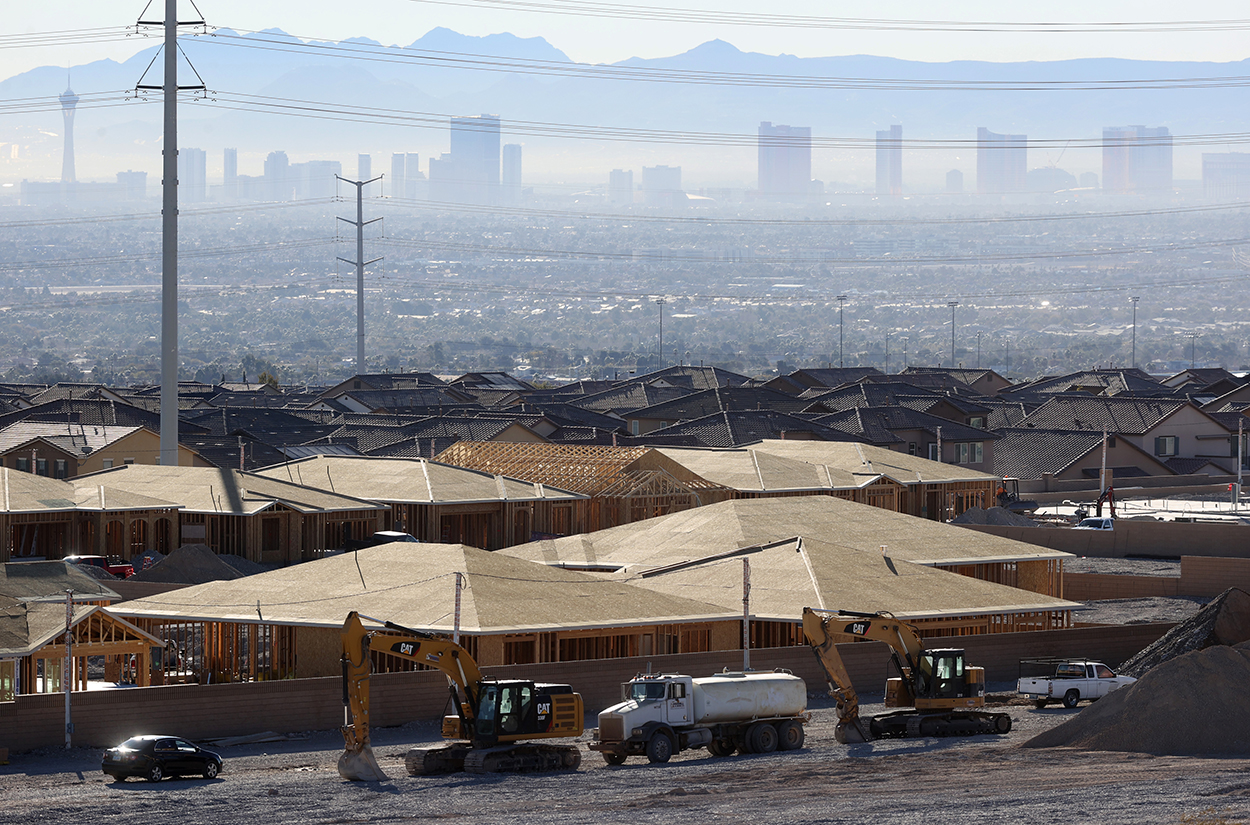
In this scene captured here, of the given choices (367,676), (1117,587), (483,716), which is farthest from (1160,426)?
(367,676)

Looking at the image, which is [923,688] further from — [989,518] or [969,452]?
[969,452]

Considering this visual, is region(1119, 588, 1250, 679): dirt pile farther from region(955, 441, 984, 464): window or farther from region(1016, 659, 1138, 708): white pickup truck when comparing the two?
region(955, 441, 984, 464): window

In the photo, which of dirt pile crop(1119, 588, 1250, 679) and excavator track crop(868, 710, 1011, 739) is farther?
dirt pile crop(1119, 588, 1250, 679)

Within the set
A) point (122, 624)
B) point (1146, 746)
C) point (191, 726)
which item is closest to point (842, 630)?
point (1146, 746)

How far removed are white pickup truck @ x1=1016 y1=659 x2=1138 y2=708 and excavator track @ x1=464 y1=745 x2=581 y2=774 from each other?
1329cm

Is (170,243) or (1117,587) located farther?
(170,243)

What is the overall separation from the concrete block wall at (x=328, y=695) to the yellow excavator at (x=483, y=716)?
7.95 feet

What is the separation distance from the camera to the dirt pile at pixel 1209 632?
131 feet

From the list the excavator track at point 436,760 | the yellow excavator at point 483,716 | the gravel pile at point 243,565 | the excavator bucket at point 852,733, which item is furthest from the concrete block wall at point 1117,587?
the excavator track at point 436,760

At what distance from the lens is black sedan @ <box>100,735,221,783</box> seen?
1141 inches

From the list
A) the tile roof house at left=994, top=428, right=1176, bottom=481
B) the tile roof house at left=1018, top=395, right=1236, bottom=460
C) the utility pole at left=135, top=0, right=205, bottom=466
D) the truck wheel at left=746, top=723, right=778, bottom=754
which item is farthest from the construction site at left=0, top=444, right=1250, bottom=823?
the tile roof house at left=1018, top=395, right=1236, bottom=460

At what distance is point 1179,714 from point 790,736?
7426 mm

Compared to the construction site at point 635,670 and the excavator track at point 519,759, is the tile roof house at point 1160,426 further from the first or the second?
the excavator track at point 519,759

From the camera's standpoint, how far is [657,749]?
102 feet
